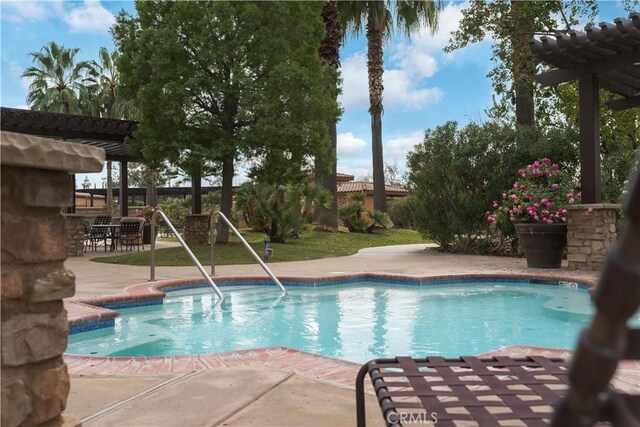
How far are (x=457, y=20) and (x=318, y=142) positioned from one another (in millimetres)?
5425

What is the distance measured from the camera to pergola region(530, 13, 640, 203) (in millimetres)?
7445

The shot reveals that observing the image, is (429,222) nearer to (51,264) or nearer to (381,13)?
(381,13)

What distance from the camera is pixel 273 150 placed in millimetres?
12102

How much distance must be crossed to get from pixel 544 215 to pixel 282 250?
6.39m

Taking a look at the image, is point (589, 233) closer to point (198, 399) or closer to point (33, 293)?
point (198, 399)

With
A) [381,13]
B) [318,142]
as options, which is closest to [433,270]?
[318,142]

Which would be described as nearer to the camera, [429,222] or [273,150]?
[273,150]

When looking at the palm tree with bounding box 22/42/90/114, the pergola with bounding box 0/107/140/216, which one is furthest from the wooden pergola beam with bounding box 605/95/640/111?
the palm tree with bounding box 22/42/90/114

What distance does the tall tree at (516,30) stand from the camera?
1254 cm

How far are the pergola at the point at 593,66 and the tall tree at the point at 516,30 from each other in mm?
3221

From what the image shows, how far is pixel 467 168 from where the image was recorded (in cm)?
1203

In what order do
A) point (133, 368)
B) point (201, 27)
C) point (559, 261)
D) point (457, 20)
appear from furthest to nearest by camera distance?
point (457, 20) → point (201, 27) → point (559, 261) → point (133, 368)

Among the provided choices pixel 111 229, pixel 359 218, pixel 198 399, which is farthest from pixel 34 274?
pixel 359 218

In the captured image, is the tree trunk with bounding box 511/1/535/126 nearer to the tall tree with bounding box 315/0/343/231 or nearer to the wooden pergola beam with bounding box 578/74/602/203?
the wooden pergola beam with bounding box 578/74/602/203
